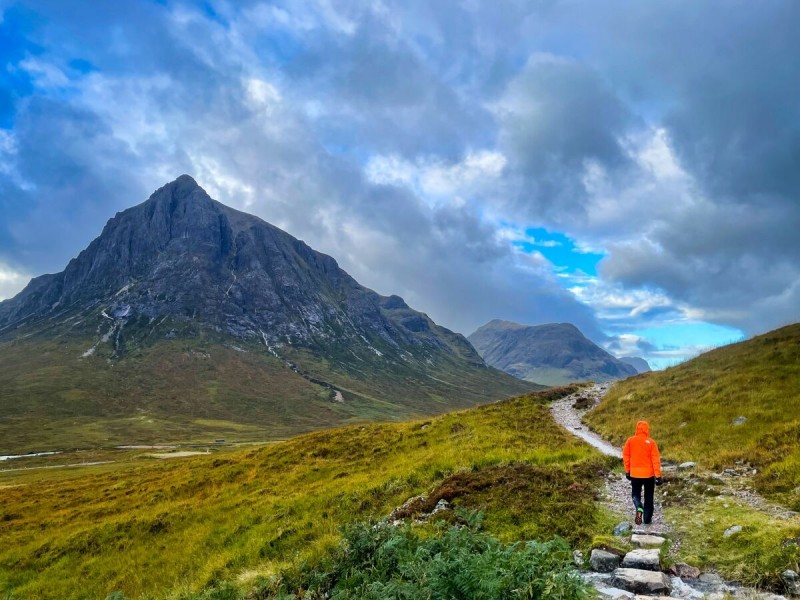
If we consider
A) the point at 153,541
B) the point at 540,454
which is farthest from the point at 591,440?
the point at 153,541

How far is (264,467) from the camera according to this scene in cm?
3450

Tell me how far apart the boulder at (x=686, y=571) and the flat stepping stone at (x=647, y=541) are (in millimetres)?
1093

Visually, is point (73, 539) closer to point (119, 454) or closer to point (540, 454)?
point (540, 454)

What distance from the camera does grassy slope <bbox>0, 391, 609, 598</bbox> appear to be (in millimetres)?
15719

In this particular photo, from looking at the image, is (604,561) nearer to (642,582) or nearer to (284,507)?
(642,582)

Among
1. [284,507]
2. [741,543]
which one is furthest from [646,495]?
[284,507]

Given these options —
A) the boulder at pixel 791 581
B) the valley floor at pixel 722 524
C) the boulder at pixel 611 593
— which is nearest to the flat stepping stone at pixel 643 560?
the valley floor at pixel 722 524

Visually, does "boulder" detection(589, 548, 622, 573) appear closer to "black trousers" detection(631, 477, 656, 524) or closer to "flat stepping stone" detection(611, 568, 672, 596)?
"flat stepping stone" detection(611, 568, 672, 596)

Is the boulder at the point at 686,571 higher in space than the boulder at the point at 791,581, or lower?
lower

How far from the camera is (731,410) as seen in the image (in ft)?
84.0

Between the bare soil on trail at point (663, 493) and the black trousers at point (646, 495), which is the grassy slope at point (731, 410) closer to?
the bare soil on trail at point (663, 493)

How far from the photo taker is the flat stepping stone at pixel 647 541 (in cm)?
1102

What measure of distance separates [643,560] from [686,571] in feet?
2.85

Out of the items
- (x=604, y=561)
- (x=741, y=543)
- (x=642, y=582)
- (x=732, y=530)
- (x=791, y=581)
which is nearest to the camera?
(x=791, y=581)
